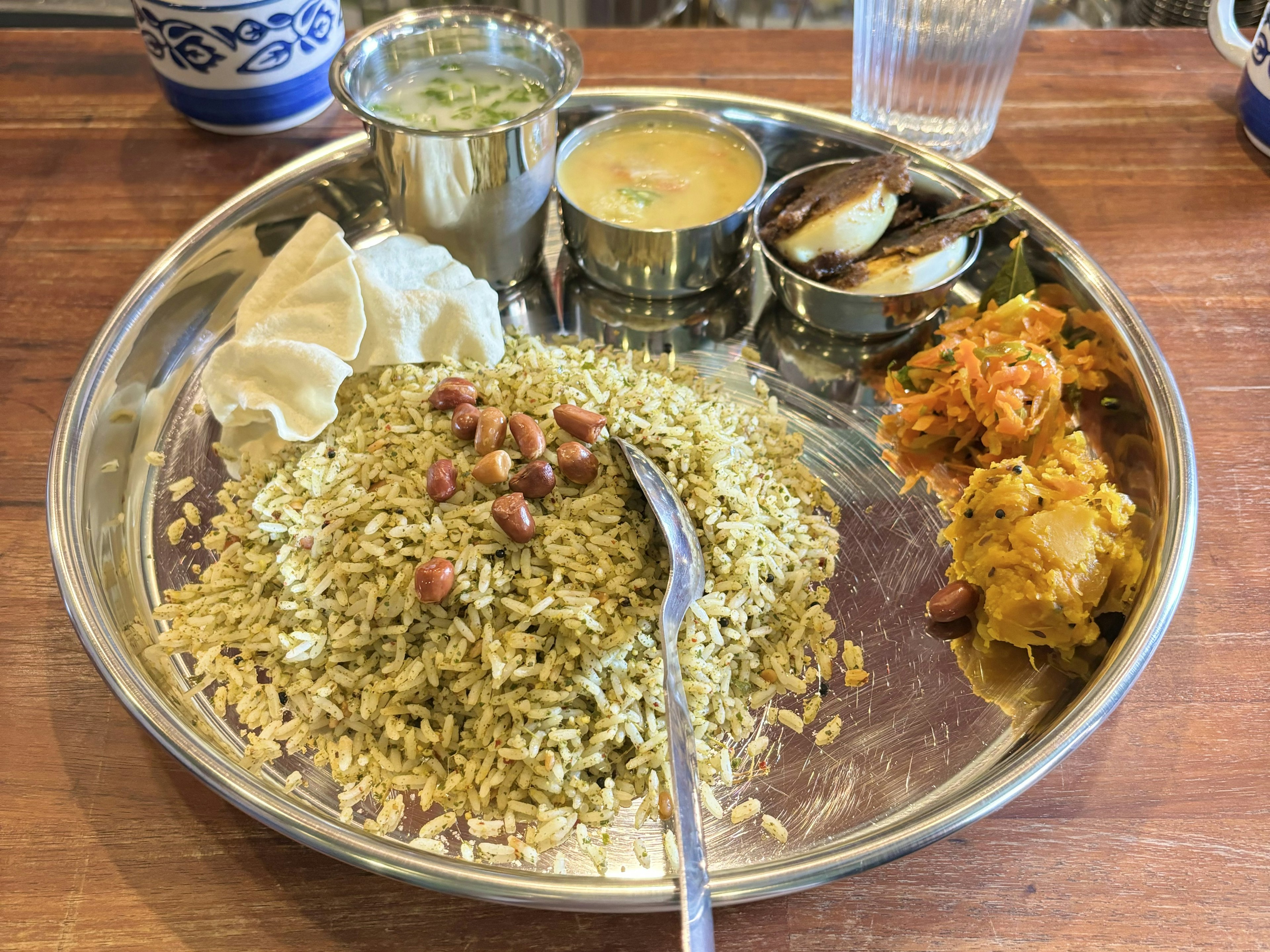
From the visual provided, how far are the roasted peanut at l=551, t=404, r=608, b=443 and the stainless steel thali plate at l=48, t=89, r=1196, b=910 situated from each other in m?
0.43

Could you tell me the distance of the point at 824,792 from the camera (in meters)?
1.26

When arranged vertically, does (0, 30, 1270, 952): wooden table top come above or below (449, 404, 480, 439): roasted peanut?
below

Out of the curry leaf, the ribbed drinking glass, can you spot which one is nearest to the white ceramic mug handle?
the ribbed drinking glass

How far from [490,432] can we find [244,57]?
1169 mm

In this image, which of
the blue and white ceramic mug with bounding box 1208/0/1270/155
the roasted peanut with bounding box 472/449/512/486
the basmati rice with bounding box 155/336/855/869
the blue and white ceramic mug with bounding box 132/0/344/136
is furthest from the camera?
the blue and white ceramic mug with bounding box 1208/0/1270/155

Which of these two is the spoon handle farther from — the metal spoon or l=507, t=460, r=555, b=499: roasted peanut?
l=507, t=460, r=555, b=499: roasted peanut

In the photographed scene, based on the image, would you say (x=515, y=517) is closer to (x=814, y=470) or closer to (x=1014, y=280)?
(x=814, y=470)

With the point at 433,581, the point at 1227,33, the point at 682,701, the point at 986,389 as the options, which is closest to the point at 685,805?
the point at 682,701

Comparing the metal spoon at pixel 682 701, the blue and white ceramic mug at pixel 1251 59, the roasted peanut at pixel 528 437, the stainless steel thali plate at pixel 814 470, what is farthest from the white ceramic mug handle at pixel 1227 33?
the roasted peanut at pixel 528 437

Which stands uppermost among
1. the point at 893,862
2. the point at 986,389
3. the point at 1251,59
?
the point at 1251,59

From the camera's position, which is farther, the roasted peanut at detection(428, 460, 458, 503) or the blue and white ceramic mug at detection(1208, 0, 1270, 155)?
the blue and white ceramic mug at detection(1208, 0, 1270, 155)

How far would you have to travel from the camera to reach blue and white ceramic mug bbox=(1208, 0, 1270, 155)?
6.79ft

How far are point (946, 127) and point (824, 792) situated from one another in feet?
5.12

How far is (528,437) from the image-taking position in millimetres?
1374
